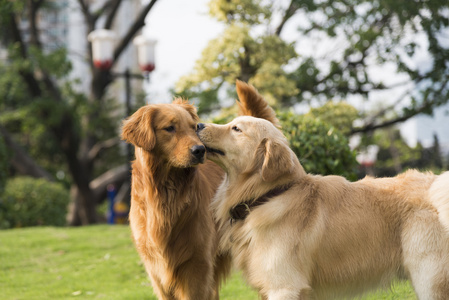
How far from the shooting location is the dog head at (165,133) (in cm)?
436

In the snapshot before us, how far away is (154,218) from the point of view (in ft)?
15.1

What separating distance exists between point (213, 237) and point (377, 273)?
1509 mm

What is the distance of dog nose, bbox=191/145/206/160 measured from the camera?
4.24 metres

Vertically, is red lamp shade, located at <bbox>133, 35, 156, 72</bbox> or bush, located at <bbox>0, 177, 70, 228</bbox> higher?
red lamp shade, located at <bbox>133, 35, 156, 72</bbox>

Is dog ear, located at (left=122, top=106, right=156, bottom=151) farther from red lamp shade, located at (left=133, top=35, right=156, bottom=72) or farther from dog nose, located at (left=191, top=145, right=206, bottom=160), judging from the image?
red lamp shade, located at (left=133, top=35, right=156, bottom=72)

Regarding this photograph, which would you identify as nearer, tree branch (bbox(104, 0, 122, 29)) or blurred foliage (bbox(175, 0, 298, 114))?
blurred foliage (bbox(175, 0, 298, 114))

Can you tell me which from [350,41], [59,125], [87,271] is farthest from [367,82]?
[87,271]

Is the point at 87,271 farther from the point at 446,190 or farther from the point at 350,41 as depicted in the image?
the point at 350,41

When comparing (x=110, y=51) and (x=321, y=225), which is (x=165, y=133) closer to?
(x=321, y=225)

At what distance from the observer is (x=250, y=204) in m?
4.19

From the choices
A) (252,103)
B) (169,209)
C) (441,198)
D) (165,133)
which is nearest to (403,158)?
(252,103)

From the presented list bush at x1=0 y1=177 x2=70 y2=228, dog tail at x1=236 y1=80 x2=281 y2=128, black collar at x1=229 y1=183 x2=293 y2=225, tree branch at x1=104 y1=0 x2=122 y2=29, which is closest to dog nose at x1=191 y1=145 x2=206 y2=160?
black collar at x1=229 y1=183 x2=293 y2=225

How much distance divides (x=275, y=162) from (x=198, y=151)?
683 millimetres

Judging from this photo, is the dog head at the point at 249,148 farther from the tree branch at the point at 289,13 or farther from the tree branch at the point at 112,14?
the tree branch at the point at 112,14
